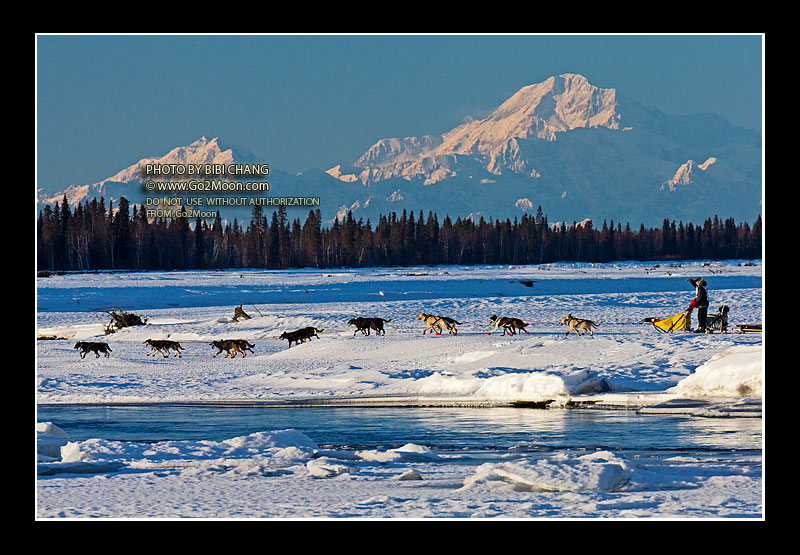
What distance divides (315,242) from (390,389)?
7783 cm

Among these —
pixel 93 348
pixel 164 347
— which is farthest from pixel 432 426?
pixel 93 348

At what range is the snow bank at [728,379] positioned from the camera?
52.7 feet

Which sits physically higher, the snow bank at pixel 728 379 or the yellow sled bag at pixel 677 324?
the yellow sled bag at pixel 677 324

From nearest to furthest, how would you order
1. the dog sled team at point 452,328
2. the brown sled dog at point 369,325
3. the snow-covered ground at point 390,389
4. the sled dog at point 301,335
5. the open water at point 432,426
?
the snow-covered ground at point 390,389, the open water at point 432,426, the dog sled team at point 452,328, the sled dog at point 301,335, the brown sled dog at point 369,325

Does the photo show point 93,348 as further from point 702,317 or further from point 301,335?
point 702,317

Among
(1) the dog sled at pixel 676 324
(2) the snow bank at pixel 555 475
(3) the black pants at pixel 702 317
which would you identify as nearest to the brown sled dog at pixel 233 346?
(1) the dog sled at pixel 676 324

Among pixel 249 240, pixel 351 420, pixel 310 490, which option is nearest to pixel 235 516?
pixel 310 490

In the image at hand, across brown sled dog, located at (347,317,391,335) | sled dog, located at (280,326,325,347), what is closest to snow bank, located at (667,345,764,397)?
sled dog, located at (280,326,325,347)

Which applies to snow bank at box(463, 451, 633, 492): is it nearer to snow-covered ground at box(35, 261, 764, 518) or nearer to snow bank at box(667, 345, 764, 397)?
snow-covered ground at box(35, 261, 764, 518)

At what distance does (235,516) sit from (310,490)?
1.29m

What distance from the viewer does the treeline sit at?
75.1 metres

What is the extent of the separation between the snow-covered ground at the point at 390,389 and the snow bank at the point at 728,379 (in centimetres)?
3

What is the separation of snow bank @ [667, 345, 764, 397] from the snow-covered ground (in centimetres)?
3

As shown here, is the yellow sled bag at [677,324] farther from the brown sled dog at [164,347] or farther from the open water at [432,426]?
the brown sled dog at [164,347]
